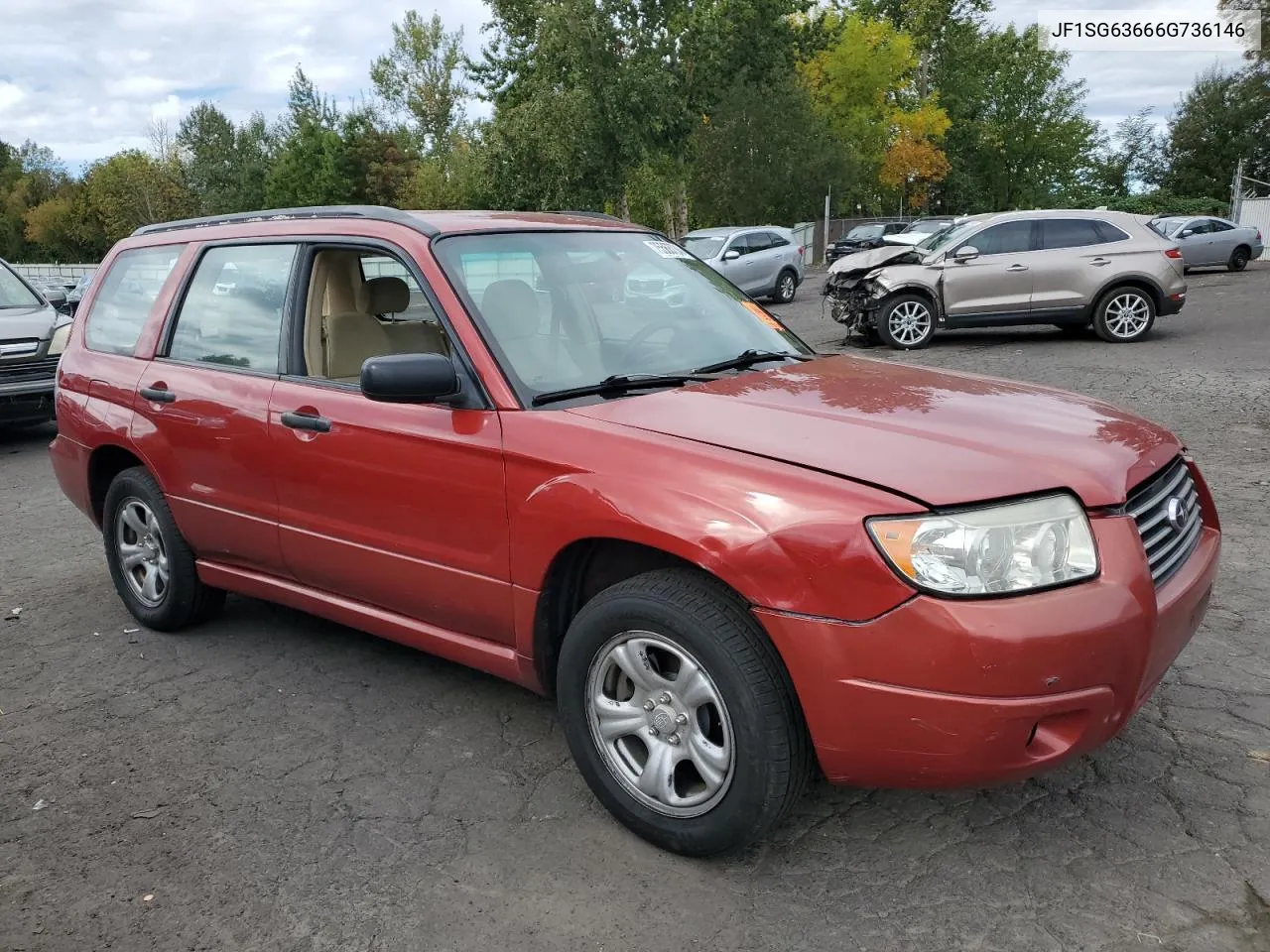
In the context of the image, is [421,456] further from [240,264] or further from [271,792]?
[240,264]

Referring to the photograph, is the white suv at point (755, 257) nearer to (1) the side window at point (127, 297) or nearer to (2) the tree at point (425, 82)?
(1) the side window at point (127, 297)

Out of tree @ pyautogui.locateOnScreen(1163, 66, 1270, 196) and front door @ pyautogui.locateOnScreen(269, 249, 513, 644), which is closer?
front door @ pyautogui.locateOnScreen(269, 249, 513, 644)

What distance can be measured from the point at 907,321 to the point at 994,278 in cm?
122

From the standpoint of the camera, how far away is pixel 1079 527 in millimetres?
2578

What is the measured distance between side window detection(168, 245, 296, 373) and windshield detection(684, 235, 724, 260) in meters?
17.4

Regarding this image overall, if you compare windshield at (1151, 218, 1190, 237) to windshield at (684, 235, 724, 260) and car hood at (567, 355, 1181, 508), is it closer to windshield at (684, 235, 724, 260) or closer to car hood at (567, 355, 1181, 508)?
windshield at (684, 235, 724, 260)

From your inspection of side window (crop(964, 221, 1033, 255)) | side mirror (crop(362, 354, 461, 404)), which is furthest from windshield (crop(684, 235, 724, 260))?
side mirror (crop(362, 354, 461, 404))

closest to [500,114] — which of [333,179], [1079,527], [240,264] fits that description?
[333,179]

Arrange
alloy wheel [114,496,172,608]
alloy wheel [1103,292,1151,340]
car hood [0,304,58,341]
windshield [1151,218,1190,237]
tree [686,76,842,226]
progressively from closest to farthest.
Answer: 1. alloy wheel [114,496,172,608]
2. car hood [0,304,58,341]
3. alloy wheel [1103,292,1151,340]
4. windshield [1151,218,1190,237]
5. tree [686,76,842,226]

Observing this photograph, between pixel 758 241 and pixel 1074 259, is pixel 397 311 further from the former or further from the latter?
pixel 758 241

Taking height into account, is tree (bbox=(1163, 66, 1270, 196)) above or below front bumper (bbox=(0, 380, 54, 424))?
above

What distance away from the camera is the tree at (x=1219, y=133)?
176 ft

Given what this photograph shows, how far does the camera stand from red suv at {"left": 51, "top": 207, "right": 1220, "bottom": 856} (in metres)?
2.51

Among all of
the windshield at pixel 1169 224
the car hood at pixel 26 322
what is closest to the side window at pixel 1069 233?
the car hood at pixel 26 322
